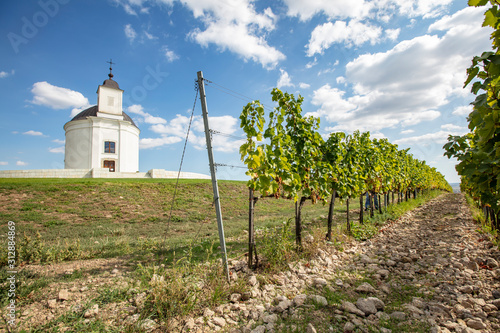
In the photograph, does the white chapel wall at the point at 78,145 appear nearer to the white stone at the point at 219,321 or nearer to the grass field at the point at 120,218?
the grass field at the point at 120,218

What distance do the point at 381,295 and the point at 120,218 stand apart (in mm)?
12554

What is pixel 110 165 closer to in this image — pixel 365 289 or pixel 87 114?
pixel 87 114

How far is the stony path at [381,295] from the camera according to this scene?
2.96 m

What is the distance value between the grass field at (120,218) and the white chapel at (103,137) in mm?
16509

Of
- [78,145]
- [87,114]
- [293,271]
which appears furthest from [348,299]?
[87,114]

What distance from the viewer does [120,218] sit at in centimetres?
1253

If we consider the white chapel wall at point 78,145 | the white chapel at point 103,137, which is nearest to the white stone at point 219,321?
the white chapel at point 103,137

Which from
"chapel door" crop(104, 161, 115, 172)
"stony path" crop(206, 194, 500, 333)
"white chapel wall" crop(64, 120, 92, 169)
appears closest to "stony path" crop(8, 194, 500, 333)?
"stony path" crop(206, 194, 500, 333)

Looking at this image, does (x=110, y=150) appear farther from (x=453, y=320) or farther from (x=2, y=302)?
(x=453, y=320)

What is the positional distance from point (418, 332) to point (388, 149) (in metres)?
11.5

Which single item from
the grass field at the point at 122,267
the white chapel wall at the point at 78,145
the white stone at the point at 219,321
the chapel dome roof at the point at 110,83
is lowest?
the white stone at the point at 219,321

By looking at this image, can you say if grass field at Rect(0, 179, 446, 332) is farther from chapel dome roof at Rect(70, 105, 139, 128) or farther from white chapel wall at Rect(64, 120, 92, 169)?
chapel dome roof at Rect(70, 105, 139, 128)

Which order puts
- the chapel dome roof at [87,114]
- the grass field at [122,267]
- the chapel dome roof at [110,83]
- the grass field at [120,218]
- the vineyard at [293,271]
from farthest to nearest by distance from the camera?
the chapel dome roof at [110,83] < the chapel dome roof at [87,114] < the grass field at [120,218] < the grass field at [122,267] < the vineyard at [293,271]

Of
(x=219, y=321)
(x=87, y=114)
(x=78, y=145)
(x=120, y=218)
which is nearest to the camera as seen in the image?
(x=219, y=321)
